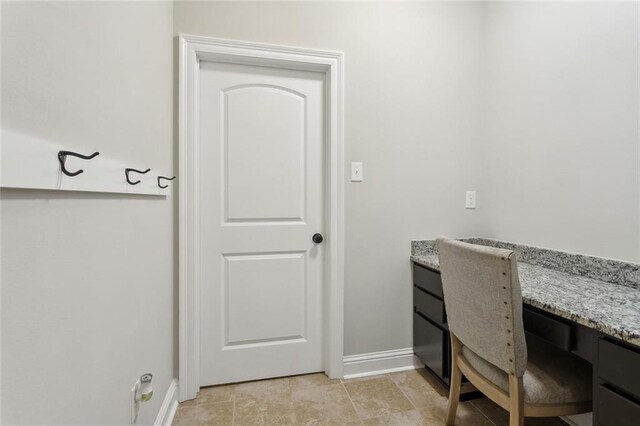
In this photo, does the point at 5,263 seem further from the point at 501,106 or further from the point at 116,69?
the point at 501,106

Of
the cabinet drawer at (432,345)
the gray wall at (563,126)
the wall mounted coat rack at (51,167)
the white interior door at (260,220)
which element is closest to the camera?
the wall mounted coat rack at (51,167)

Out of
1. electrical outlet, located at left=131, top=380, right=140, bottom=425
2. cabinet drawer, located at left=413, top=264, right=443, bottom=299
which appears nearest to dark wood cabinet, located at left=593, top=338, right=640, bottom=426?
cabinet drawer, located at left=413, top=264, right=443, bottom=299

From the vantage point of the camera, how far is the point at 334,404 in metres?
1.61

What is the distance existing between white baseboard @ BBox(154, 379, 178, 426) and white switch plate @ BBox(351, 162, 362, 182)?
155cm

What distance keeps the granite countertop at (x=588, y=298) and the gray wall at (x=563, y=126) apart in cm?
15

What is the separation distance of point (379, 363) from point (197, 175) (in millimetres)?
1640

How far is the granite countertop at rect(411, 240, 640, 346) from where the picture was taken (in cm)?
86

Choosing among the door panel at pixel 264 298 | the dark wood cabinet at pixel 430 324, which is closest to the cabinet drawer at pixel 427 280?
the dark wood cabinet at pixel 430 324

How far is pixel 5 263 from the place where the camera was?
0.48 meters

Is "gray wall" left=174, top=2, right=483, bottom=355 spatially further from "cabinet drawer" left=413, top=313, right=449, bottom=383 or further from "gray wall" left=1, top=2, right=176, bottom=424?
"gray wall" left=1, top=2, right=176, bottom=424

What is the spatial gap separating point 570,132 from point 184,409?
2.51 meters

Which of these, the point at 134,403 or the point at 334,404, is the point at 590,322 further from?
the point at 134,403

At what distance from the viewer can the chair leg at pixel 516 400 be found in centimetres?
101

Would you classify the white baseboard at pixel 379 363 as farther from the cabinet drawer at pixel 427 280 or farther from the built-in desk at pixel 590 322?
the cabinet drawer at pixel 427 280
